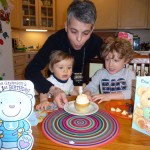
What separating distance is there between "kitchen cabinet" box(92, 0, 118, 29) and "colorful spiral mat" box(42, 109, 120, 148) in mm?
3239

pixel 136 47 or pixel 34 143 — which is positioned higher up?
pixel 136 47

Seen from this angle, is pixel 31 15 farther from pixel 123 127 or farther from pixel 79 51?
pixel 123 127

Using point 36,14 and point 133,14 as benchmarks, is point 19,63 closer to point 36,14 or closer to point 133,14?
point 36,14

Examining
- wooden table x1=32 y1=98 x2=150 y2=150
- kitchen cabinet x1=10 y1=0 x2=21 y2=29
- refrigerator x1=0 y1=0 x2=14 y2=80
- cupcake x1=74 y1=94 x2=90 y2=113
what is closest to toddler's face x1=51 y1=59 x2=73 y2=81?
cupcake x1=74 y1=94 x2=90 y2=113

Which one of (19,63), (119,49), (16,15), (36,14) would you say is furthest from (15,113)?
(36,14)

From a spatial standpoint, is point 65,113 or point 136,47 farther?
point 136,47

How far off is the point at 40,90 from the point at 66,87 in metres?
0.33

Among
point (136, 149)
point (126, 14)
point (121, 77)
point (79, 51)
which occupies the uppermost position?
point (126, 14)

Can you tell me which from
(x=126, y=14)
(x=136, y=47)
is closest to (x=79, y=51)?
(x=136, y=47)

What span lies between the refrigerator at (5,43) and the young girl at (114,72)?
6.59ft

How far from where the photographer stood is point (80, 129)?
0.67 m

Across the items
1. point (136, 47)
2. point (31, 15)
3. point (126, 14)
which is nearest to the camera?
point (136, 47)

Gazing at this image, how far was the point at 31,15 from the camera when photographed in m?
3.89

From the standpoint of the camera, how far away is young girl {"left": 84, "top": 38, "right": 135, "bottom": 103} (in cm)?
127
